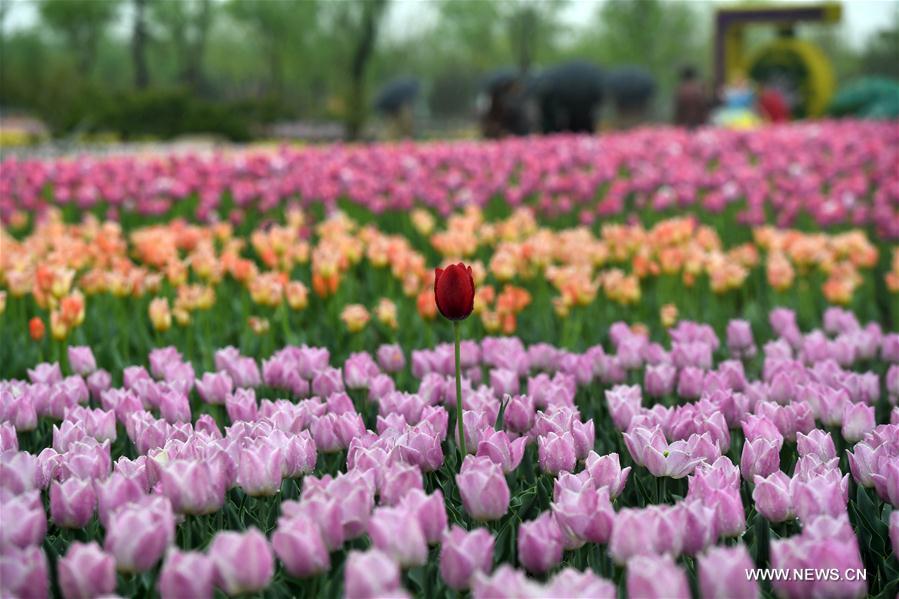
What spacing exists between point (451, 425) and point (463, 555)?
3.87 feet

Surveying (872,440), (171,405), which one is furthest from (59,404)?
(872,440)

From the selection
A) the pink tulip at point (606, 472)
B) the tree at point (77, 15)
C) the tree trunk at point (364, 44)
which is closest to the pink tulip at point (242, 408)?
the pink tulip at point (606, 472)

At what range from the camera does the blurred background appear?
22.6 metres

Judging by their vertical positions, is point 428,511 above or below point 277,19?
below

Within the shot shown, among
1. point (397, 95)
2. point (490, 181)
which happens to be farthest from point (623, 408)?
point (397, 95)

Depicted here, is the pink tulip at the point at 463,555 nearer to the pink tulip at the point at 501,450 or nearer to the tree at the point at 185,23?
the pink tulip at the point at 501,450

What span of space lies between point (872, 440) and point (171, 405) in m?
1.78

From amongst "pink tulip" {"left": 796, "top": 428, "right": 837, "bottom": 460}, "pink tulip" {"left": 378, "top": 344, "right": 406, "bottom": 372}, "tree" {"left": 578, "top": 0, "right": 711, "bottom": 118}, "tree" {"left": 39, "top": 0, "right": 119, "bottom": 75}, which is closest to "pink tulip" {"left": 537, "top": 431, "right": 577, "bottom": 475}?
"pink tulip" {"left": 796, "top": 428, "right": 837, "bottom": 460}

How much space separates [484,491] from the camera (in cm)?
194

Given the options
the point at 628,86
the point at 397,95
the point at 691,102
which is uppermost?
the point at 397,95

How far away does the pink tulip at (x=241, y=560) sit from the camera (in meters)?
1.55

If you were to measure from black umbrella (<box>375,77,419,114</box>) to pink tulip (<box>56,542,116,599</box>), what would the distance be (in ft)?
104

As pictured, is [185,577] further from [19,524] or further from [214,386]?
[214,386]

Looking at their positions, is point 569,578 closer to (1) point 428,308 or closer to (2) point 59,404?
(2) point 59,404
